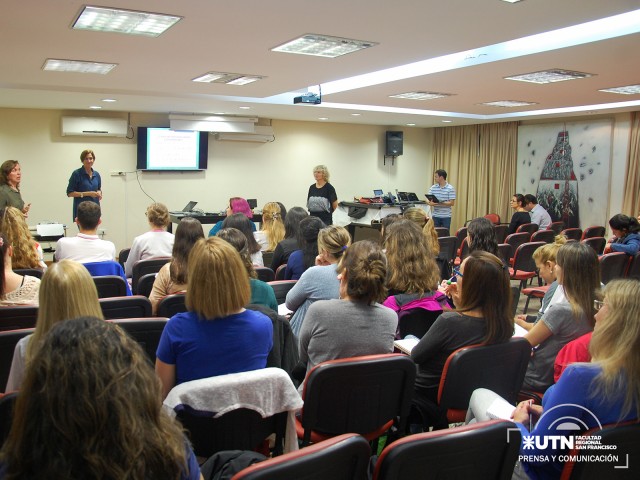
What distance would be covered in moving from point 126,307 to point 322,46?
2574 mm

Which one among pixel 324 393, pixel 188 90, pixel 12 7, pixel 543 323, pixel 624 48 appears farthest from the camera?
pixel 188 90

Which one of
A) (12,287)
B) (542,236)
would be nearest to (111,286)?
(12,287)

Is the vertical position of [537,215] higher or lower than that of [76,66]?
lower

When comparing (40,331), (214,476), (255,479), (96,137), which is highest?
(96,137)

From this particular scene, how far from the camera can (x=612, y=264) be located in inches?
219

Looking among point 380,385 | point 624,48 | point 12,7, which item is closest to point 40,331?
point 380,385

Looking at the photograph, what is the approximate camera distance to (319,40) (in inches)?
165

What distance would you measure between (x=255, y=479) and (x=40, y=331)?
1.13 meters

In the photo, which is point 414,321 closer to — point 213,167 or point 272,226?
point 272,226

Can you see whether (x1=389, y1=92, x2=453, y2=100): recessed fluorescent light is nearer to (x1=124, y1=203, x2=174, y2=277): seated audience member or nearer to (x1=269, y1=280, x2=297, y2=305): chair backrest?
(x1=124, y1=203, x2=174, y2=277): seated audience member

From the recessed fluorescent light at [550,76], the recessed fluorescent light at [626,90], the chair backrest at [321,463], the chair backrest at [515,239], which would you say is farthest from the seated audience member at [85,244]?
the recessed fluorescent light at [626,90]

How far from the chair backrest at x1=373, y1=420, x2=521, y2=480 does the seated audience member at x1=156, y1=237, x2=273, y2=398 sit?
31.2 inches

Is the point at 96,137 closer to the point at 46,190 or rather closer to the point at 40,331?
the point at 46,190

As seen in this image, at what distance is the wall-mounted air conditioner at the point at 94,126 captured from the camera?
357 inches
